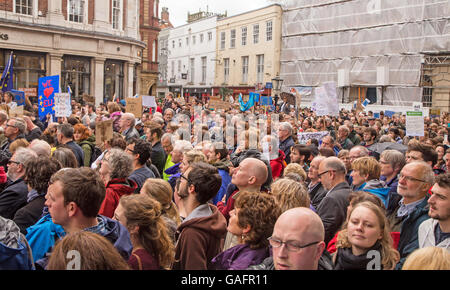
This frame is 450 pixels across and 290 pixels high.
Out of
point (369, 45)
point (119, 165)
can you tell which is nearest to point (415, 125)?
point (119, 165)

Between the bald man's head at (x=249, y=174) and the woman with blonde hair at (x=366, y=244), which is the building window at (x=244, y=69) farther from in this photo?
the woman with blonde hair at (x=366, y=244)

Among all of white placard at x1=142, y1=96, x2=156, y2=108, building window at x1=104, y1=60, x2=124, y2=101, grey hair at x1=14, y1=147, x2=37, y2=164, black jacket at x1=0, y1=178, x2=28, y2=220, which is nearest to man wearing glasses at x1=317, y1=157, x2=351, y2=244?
black jacket at x1=0, y1=178, x2=28, y2=220

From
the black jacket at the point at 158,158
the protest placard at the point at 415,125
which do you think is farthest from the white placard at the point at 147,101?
the protest placard at the point at 415,125

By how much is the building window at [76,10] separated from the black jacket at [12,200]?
22017mm

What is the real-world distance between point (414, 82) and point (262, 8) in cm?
1654

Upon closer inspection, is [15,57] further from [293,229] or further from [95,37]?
[293,229]

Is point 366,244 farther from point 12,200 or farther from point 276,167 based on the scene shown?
point 276,167

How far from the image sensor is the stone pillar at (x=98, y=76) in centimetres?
2497

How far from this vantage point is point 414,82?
28516 mm

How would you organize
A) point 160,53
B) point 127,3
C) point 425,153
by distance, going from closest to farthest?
1. point 425,153
2. point 127,3
3. point 160,53

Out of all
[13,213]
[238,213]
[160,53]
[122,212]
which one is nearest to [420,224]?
[238,213]

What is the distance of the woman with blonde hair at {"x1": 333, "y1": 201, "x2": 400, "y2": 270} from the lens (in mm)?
3295

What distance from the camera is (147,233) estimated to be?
128 inches

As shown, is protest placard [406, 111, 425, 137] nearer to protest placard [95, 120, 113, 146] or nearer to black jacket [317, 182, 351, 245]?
black jacket [317, 182, 351, 245]
